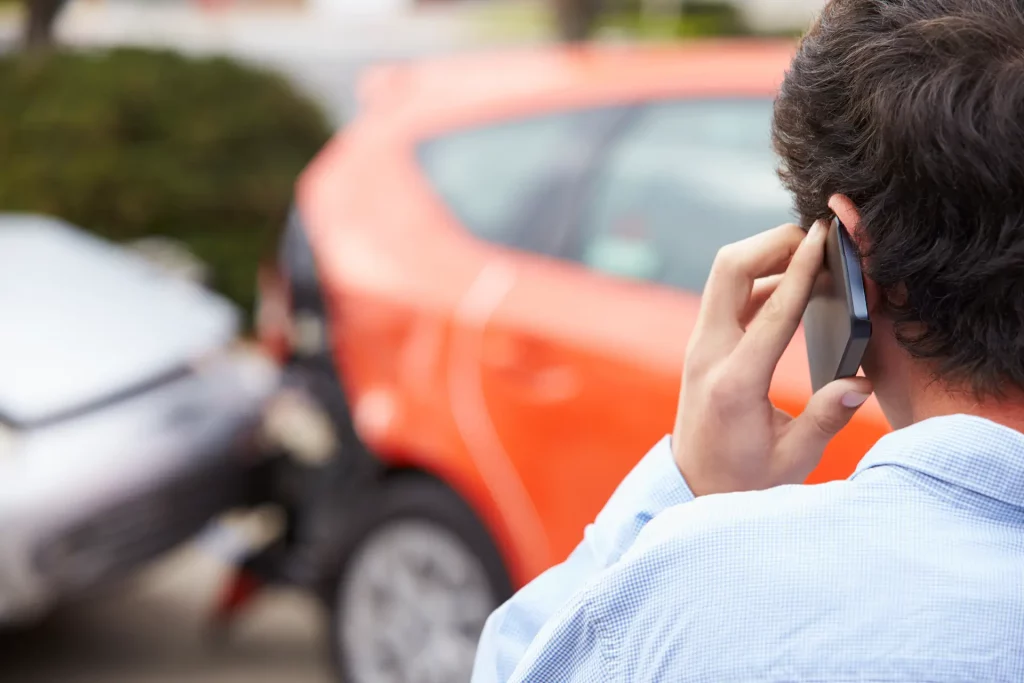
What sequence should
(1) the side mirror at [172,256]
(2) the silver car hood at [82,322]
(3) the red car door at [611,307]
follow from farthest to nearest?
(1) the side mirror at [172,256] < (2) the silver car hood at [82,322] < (3) the red car door at [611,307]

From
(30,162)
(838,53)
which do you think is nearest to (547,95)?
(838,53)

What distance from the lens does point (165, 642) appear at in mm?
3590

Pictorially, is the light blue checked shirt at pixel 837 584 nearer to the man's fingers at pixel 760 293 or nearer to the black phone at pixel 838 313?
the black phone at pixel 838 313

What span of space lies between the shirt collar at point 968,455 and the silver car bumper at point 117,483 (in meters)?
2.46

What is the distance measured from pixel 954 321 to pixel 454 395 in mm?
1807

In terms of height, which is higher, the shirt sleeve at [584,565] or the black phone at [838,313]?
the black phone at [838,313]

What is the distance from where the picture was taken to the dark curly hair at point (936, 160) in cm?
83

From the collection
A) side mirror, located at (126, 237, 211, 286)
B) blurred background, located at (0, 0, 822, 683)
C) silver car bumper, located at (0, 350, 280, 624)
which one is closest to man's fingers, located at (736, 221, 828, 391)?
blurred background, located at (0, 0, 822, 683)

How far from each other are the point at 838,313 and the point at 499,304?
5.36 feet

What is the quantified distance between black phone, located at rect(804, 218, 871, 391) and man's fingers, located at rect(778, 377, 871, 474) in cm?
1

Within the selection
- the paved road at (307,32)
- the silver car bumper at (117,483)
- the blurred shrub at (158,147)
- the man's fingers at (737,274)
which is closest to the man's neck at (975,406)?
the man's fingers at (737,274)

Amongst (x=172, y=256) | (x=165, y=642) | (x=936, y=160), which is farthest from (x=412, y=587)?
(x=172, y=256)

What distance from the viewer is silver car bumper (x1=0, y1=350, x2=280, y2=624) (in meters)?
2.90

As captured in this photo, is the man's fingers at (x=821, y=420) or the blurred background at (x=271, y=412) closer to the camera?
the man's fingers at (x=821, y=420)
